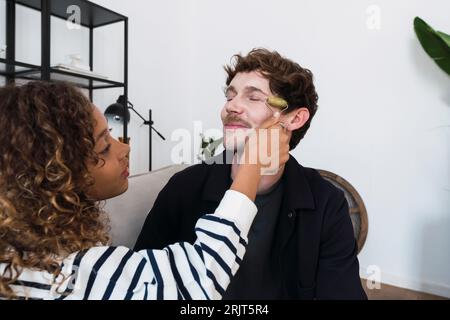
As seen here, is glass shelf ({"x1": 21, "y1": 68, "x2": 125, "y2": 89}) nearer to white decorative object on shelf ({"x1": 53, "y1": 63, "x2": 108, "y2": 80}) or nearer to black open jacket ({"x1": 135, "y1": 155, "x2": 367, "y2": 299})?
white decorative object on shelf ({"x1": 53, "y1": 63, "x2": 108, "y2": 80})

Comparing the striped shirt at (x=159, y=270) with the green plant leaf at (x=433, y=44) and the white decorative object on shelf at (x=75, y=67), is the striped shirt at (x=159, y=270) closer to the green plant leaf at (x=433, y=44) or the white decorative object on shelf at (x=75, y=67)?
the white decorative object on shelf at (x=75, y=67)

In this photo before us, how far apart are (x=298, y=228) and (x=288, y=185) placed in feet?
0.47

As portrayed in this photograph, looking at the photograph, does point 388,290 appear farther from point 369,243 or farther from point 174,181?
point 174,181

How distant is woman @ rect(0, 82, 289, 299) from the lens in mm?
524

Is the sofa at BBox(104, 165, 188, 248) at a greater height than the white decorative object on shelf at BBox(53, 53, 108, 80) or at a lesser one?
lesser

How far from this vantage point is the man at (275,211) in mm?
900

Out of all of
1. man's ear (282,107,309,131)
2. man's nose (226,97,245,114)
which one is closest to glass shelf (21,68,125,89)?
man's nose (226,97,245,114)

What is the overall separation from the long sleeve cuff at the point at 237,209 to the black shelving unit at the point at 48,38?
4.49 feet

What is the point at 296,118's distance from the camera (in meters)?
1.12

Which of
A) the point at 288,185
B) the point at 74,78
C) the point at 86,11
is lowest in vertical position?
the point at 288,185

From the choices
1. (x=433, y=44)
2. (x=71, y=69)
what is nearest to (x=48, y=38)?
(x=71, y=69)

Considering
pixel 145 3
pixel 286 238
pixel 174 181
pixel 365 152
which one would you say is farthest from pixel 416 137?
pixel 145 3

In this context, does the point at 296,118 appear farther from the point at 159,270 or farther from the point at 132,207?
the point at 159,270

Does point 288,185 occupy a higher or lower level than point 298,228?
higher
